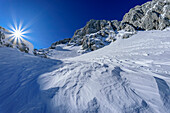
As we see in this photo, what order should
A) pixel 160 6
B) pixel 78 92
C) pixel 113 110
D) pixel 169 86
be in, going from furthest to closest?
pixel 160 6 < pixel 78 92 < pixel 169 86 < pixel 113 110

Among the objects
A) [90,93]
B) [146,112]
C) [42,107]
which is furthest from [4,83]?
[146,112]

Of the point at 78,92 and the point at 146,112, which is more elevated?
the point at 78,92

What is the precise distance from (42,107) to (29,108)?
0.31 meters

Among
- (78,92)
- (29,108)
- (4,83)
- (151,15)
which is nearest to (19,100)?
(29,108)

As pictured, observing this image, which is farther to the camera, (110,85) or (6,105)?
(110,85)

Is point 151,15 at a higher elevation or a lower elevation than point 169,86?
higher

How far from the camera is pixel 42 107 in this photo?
5.62ft

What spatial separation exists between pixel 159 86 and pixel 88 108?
2.14 m

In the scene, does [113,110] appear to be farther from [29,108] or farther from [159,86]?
[29,108]

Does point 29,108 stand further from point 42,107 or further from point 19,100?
point 19,100

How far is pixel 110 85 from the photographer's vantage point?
2.25 meters

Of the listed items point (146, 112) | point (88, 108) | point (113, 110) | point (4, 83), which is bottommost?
point (146, 112)

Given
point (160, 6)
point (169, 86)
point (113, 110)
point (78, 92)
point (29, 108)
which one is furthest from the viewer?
point (160, 6)

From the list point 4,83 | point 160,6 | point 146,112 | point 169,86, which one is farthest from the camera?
point 160,6
